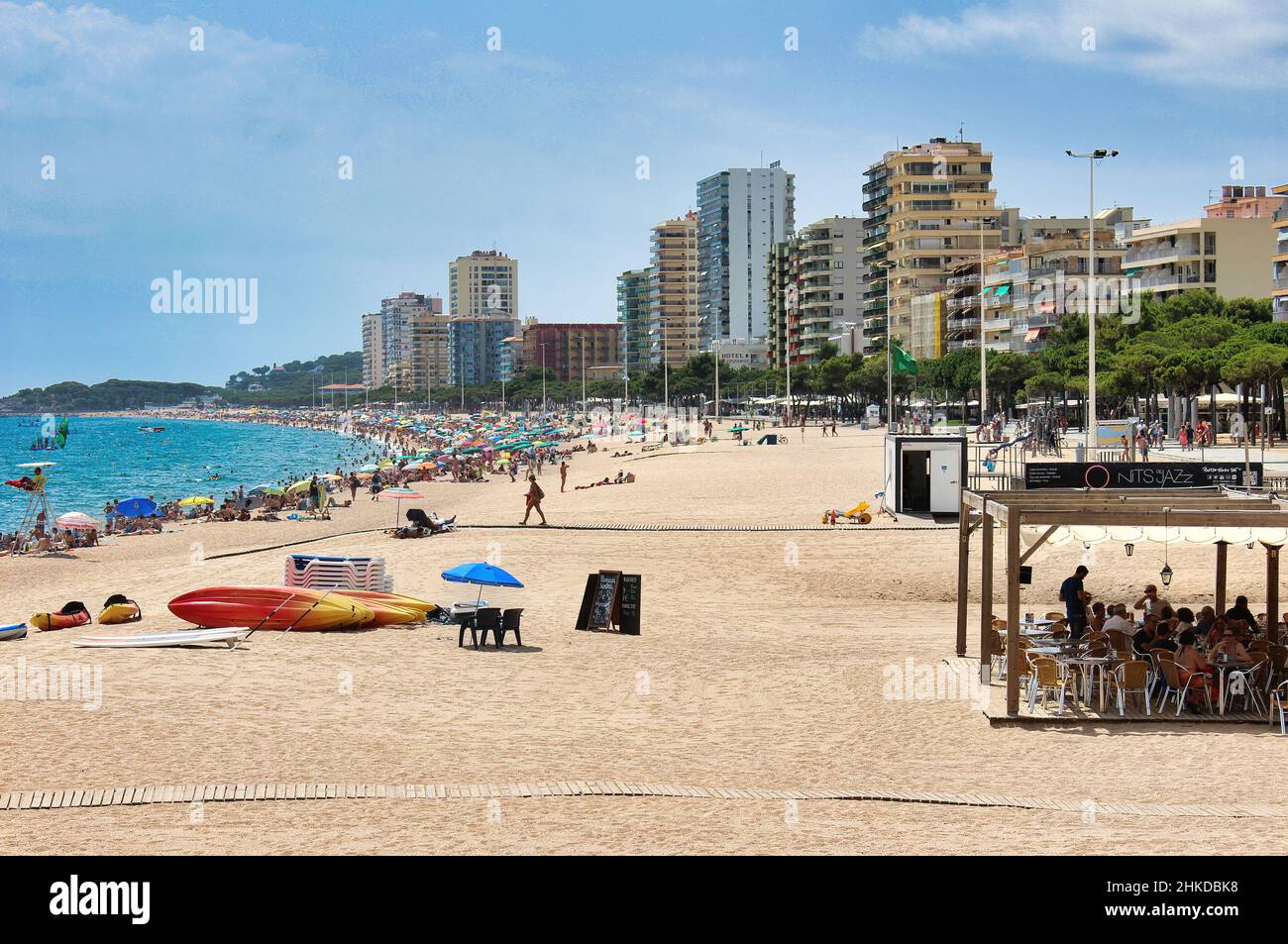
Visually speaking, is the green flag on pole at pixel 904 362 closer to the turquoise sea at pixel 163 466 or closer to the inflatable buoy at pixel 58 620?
Answer: the inflatable buoy at pixel 58 620

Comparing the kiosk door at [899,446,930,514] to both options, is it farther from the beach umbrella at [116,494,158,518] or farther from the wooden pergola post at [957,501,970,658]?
the beach umbrella at [116,494,158,518]

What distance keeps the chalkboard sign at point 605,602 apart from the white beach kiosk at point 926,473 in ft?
38.2

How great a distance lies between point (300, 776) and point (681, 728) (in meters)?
3.70

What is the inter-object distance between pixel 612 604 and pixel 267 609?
4.51 meters

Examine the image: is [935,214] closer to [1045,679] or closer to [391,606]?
[391,606]

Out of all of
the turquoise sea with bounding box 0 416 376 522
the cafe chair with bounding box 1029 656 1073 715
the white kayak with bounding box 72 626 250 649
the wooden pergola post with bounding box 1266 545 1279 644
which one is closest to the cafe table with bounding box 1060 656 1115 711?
the cafe chair with bounding box 1029 656 1073 715

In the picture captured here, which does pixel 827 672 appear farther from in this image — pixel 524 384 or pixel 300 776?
pixel 524 384

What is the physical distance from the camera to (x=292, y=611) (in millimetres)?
16094

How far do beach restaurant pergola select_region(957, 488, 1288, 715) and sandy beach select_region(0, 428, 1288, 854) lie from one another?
1.10 m

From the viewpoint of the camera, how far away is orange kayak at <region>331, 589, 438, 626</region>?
16859mm

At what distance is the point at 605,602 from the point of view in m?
17.2

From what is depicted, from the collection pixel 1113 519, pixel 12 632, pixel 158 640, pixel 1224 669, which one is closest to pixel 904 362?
pixel 1113 519

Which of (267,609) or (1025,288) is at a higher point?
(1025,288)
